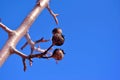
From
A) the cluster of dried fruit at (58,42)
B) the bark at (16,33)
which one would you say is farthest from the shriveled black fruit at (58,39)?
the bark at (16,33)

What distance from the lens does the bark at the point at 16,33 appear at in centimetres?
230

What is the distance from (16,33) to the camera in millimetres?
2543

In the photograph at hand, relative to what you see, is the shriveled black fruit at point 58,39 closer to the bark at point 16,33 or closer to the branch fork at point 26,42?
the branch fork at point 26,42

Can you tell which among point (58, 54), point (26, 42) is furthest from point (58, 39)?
point (26, 42)

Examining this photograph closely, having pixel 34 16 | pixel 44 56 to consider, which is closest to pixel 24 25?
pixel 34 16

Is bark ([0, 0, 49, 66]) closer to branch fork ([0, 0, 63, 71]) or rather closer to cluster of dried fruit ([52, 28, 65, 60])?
branch fork ([0, 0, 63, 71])

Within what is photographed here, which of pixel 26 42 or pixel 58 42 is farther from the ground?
pixel 26 42

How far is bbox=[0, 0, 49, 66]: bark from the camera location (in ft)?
7.53

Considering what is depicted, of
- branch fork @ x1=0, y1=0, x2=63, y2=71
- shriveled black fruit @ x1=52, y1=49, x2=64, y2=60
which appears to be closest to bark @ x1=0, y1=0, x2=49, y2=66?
branch fork @ x1=0, y1=0, x2=63, y2=71

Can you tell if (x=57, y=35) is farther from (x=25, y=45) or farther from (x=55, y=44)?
(x=25, y=45)

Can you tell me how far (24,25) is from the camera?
2699 millimetres

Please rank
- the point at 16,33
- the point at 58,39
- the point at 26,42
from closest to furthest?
the point at 58,39 → the point at 16,33 → the point at 26,42

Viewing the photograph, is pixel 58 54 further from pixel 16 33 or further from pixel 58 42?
pixel 16 33

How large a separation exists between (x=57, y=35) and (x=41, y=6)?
1.28 m
